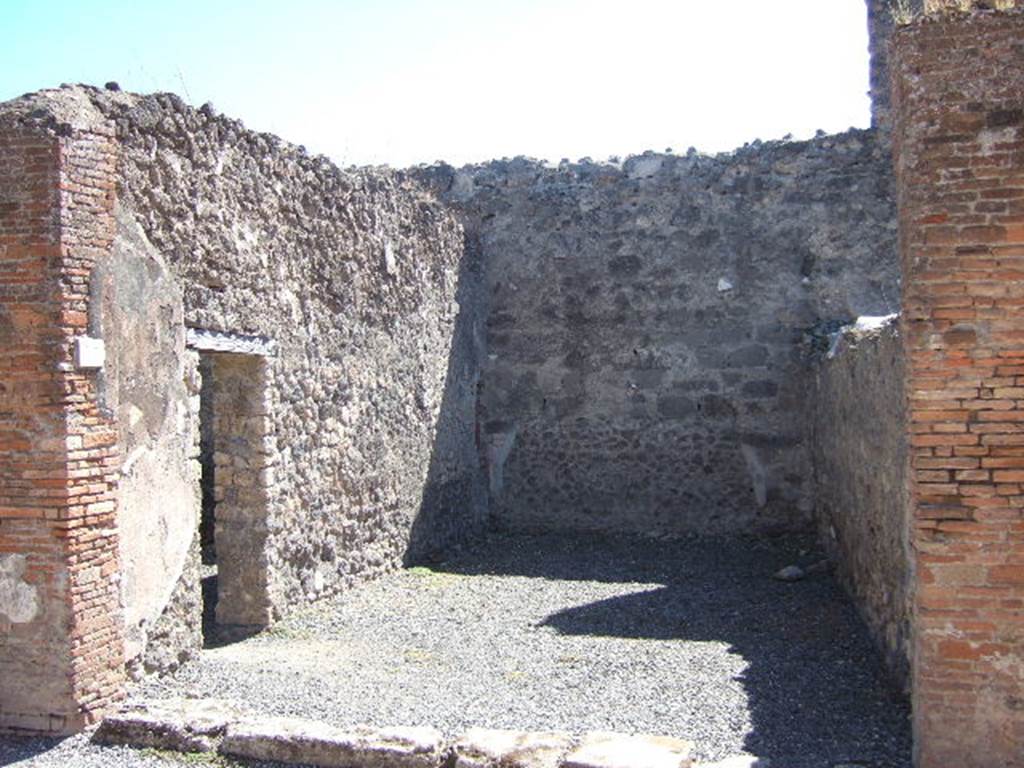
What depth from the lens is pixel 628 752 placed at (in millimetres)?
4520

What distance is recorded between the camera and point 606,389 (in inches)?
451

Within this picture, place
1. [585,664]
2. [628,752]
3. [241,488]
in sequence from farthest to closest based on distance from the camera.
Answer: [241,488] → [585,664] → [628,752]

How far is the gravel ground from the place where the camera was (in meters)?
5.09

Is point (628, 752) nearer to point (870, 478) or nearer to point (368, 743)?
point (368, 743)

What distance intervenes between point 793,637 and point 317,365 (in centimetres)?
383

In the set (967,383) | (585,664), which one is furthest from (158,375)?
(967,383)

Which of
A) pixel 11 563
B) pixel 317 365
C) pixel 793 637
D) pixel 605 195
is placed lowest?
pixel 793 637

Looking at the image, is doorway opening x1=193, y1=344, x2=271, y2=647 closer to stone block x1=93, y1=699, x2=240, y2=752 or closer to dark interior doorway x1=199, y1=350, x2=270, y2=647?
dark interior doorway x1=199, y1=350, x2=270, y2=647

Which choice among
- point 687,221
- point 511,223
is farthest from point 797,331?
point 511,223

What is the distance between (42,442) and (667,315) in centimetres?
735

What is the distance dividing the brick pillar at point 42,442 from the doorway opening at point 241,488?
6.61 ft

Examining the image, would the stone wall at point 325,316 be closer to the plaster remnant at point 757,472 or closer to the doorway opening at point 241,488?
the doorway opening at point 241,488

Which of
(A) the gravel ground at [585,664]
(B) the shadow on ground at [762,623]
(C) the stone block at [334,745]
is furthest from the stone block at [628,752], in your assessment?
(C) the stone block at [334,745]

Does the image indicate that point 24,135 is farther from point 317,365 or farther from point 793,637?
point 793,637
